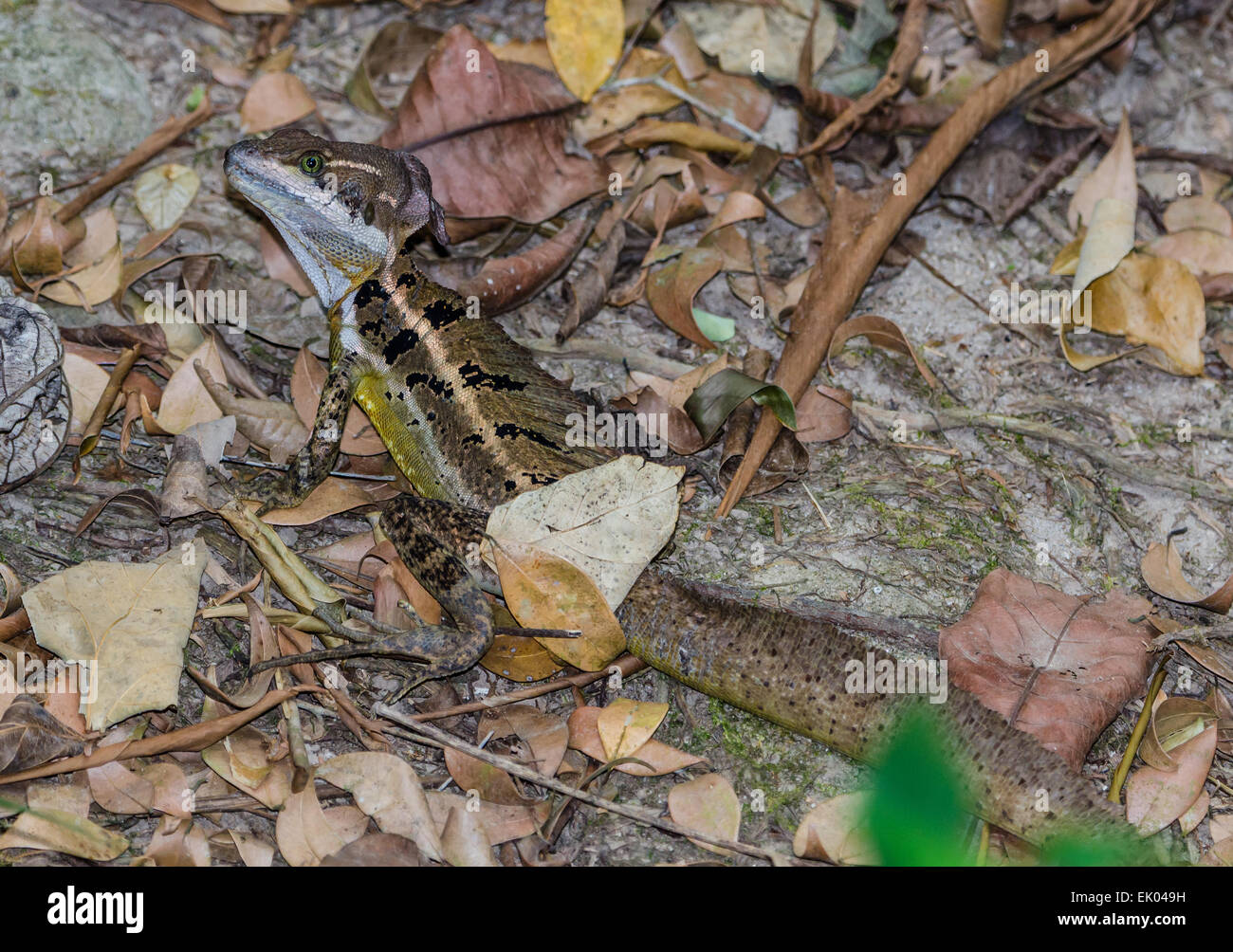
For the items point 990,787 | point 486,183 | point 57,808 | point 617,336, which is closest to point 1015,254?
point 617,336

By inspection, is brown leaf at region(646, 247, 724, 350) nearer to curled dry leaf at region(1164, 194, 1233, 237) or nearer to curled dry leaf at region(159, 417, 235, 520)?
curled dry leaf at region(159, 417, 235, 520)

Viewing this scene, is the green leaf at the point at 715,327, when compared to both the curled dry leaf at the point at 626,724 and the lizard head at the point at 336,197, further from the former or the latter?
the curled dry leaf at the point at 626,724

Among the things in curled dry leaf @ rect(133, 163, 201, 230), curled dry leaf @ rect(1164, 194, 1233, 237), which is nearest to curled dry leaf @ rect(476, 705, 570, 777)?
curled dry leaf @ rect(133, 163, 201, 230)

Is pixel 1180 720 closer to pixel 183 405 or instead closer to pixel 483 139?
pixel 483 139

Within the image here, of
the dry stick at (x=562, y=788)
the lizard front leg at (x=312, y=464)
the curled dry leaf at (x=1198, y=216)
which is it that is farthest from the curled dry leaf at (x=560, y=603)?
the curled dry leaf at (x=1198, y=216)

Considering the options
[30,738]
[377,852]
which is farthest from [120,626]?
[377,852]
